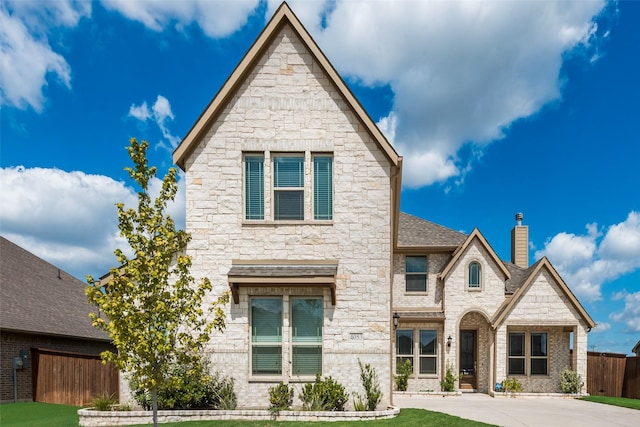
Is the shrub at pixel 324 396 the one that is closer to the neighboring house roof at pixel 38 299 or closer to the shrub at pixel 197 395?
the shrub at pixel 197 395

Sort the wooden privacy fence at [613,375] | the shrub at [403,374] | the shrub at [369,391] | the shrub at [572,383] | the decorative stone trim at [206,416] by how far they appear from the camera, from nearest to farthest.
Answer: the decorative stone trim at [206,416]
the shrub at [369,391]
the shrub at [572,383]
the wooden privacy fence at [613,375]
the shrub at [403,374]

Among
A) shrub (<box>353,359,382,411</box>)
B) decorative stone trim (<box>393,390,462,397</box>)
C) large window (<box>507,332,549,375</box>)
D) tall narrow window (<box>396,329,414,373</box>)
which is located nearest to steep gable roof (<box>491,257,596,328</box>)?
large window (<box>507,332,549,375</box>)

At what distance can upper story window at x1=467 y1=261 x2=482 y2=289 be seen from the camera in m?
19.9

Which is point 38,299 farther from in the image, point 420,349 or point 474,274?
point 474,274

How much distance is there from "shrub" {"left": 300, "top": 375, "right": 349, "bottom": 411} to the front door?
11.6m

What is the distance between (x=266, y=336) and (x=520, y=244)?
17.7 metres

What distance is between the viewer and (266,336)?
11734 millimetres

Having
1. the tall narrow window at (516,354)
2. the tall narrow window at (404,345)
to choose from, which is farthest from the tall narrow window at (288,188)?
the tall narrow window at (516,354)

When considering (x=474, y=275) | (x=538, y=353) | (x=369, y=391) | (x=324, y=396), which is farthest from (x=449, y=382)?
(x=324, y=396)

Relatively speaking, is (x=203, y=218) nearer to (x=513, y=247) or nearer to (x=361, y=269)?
(x=361, y=269)

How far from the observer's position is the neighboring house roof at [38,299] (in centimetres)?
1661

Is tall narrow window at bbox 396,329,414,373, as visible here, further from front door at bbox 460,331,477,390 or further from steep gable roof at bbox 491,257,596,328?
steep gable roof at bbox 491,257,596,328

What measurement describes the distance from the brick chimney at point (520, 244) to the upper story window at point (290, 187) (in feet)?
51.5

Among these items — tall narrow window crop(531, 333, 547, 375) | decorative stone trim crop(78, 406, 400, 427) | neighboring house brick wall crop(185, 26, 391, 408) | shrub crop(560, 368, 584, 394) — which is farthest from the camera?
tall narrow window crop(531, 333, 547, 375)
